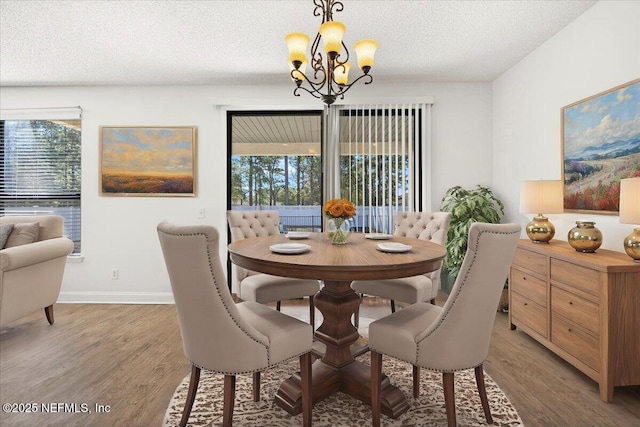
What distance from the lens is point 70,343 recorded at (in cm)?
Result: 268

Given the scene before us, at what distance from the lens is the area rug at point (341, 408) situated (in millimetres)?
1681

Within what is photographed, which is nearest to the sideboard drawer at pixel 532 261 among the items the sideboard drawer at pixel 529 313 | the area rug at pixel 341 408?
the sideboard drawer at pixel 529 313

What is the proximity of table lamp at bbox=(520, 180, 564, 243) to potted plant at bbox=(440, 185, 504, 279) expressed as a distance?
27.0 inches

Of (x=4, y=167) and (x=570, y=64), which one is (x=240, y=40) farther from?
(x=4, y=167)

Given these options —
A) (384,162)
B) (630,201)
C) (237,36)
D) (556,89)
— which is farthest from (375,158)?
(630,201)

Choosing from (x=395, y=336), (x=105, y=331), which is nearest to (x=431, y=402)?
(x=395, y=336)

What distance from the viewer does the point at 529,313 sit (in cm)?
260

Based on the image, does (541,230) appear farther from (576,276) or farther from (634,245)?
(634,245)

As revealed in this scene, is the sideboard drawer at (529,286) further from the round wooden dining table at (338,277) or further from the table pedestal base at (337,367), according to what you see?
the table pedestal base at (337,367)

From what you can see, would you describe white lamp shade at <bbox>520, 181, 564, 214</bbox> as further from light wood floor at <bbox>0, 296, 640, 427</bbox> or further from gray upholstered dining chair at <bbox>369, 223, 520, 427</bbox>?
gray upholstered dining chair at <bbox>369, 223, 520, 427</bbox>

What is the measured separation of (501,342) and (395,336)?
162 centimetres

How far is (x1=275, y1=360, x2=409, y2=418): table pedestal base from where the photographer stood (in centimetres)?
174

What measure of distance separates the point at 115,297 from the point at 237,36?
10.4 ft

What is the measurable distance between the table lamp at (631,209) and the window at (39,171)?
5022mm
